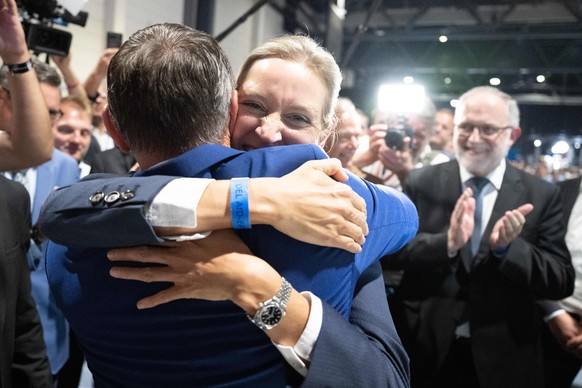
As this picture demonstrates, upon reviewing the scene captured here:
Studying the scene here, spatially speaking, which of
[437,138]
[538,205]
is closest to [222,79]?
[538,205]

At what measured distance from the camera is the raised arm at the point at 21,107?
1557 mm

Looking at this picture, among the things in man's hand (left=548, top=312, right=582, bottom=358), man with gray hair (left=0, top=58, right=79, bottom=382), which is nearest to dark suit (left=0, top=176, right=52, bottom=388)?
man with gray hair (left=0, top=58, right=79, bottom=382)

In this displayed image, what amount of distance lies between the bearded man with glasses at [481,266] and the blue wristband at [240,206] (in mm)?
1370

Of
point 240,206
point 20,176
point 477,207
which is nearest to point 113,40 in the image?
point 20,176

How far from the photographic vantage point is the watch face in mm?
736

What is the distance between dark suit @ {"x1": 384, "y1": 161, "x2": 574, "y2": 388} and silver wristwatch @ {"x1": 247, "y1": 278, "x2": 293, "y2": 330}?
139cm

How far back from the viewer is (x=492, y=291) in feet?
6.75

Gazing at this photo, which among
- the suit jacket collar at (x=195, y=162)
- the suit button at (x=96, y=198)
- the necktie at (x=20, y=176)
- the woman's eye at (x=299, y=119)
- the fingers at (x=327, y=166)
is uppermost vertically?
the woman's eye at (x=299, y=119)

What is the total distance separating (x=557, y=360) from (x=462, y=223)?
909 mm

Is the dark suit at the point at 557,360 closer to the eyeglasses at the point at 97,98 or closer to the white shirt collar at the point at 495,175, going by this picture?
the white shirt collar at the point at 495,175

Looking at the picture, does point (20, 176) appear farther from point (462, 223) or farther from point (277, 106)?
point (462, 223)

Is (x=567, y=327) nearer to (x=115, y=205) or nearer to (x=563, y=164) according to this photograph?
(x=115, y=205)

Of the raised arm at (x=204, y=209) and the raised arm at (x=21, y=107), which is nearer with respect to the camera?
the raised arm at (x=204, y=209)

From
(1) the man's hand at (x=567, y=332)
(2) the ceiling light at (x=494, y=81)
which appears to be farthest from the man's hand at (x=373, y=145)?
A: (2) the ceiling light at (x=494, y=81)
